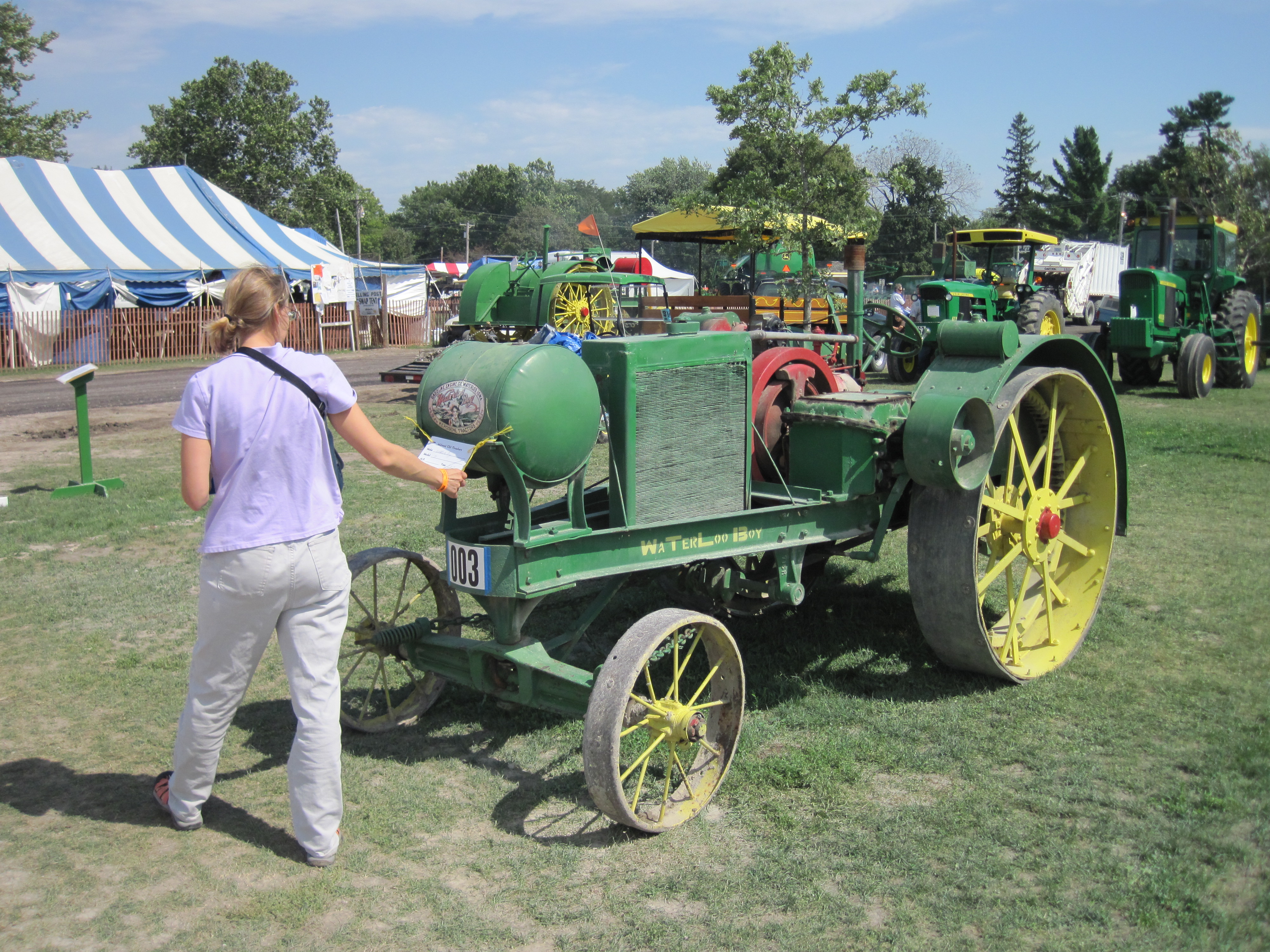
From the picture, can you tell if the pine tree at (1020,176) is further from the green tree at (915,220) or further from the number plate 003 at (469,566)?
the number plate 003 at (469,566)

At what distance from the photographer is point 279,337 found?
3205mm

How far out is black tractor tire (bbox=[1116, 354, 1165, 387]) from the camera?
15719 mm

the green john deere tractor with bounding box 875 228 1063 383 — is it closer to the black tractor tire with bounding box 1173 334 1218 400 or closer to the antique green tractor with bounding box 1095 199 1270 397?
the antique green tractor with bounding box 1095 199 1270 397

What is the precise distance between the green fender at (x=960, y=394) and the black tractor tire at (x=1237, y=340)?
13.3m

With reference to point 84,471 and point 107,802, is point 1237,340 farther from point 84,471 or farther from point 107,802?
point 107,802

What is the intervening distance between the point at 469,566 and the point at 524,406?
59cm

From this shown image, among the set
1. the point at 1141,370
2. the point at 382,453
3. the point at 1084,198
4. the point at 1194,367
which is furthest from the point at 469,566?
the point at 1084,198

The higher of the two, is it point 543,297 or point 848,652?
point 543,297

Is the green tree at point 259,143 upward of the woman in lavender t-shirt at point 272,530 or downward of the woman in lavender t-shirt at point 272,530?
upward

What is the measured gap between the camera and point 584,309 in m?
13.8

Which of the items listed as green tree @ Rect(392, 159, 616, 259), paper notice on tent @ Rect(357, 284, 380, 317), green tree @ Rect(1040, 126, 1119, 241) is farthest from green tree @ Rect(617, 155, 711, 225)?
paper notice on tent @ Rect(357, 284, 380, 317)

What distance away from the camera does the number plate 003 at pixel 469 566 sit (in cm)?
333

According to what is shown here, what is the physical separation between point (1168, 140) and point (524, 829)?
6143cm

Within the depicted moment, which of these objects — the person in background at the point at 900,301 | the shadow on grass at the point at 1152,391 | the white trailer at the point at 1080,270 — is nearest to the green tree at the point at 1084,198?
the white trailer at the point at 1080,270
